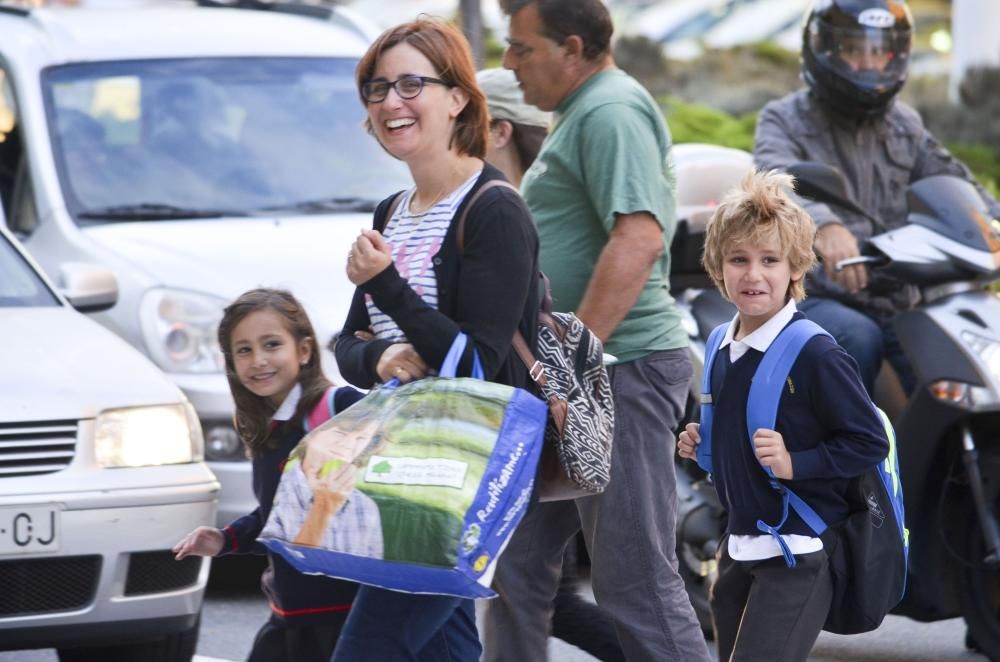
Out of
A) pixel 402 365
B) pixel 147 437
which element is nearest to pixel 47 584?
pixel 147 437

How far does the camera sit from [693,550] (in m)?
6.10

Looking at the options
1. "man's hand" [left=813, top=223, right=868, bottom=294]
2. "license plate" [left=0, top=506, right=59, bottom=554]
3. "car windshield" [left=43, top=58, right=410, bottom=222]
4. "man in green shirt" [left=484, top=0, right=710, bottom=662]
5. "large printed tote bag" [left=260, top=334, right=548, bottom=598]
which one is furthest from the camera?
"car windshield" [left=43, top=58, right=410, bottom=222]

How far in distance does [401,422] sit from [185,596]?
2.01 metres

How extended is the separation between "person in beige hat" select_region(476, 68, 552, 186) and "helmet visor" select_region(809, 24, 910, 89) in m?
1.05

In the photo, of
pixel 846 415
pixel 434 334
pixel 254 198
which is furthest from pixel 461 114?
pixel 254 198

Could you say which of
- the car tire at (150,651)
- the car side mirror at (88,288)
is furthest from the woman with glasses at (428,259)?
the car side mirror at (88,288)

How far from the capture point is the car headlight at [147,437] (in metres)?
5.12

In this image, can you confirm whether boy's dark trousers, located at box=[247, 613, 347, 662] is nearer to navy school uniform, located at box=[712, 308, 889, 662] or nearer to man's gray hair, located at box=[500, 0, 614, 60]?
navy school uniform, located at box=[712, 308, 889, 662]

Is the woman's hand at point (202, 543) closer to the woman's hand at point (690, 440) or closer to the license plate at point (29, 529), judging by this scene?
the license plate at point (29, 529)

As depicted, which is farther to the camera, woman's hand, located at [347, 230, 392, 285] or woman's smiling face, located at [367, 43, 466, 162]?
woman's smiling face, located at [367, 43, 466, 162]

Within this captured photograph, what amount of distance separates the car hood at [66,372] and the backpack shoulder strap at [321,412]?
1039mm

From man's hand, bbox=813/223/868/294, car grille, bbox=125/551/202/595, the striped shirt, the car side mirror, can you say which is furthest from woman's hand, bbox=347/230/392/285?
the car side mirror

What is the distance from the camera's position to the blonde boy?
3758 millimetres

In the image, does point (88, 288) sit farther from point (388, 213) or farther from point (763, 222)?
point (763, 222)
